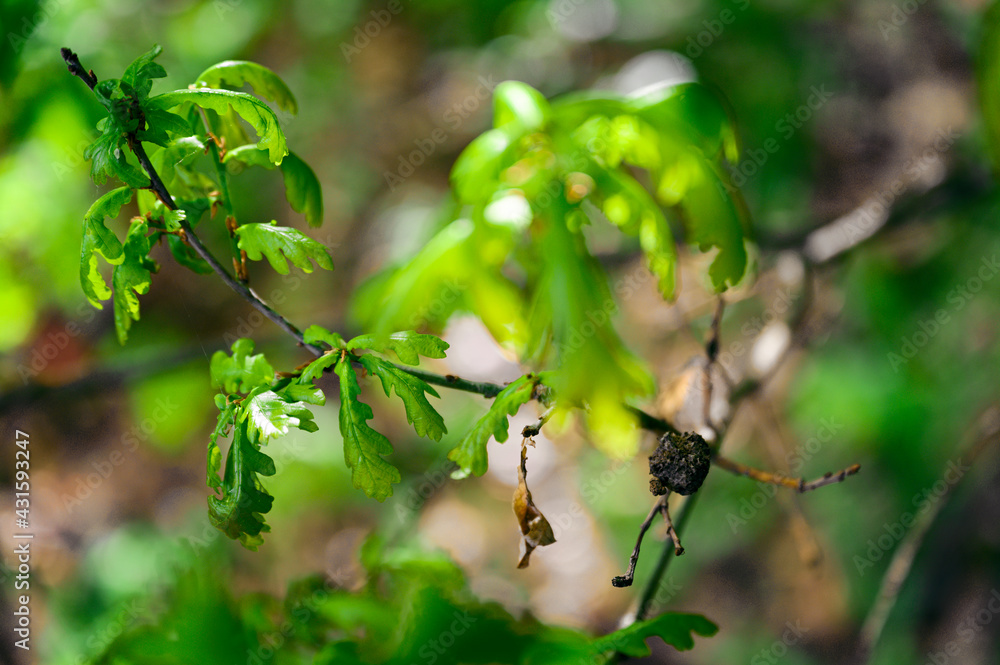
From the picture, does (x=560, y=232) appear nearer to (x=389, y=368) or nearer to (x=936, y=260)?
(x=389, y=368)

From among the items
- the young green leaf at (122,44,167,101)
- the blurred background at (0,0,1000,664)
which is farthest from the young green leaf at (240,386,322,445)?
the blurred background at (0,0,1000,664)

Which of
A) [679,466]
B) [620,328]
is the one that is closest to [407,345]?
[679,466]

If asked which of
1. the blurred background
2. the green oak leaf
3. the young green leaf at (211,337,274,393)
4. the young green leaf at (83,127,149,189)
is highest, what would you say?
the young green leaf at (83,127,149,189)

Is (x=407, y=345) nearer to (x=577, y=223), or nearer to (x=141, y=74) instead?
(x=141, y=74)

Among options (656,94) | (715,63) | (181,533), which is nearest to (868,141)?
(715,63)

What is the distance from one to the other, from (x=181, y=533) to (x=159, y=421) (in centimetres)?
69

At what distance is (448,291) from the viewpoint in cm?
156

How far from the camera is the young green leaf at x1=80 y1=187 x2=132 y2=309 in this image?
30.5 inches

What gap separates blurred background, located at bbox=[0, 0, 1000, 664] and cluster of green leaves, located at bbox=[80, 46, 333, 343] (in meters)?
1.19

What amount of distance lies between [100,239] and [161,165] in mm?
126

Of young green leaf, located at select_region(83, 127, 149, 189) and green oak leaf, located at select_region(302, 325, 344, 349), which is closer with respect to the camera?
young green leaf, located at select_region(83, 127, 149, 189)

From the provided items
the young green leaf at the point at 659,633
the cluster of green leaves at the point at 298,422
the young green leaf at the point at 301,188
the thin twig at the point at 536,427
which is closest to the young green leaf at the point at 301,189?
the young green leaf at the point at 301,188

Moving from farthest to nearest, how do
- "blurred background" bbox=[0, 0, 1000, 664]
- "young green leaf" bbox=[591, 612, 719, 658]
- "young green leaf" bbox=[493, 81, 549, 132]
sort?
"blurred background" bbox=[0, 0, 1000, 664] < "young green leaf" bbox=[493, 81, 549, 132] < "young green leaf" bbox=[591, 612, 719, 658]

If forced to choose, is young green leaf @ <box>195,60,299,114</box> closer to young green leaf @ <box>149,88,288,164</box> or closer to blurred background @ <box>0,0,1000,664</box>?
young green leaf @ <box>149,88,288,164</box>
